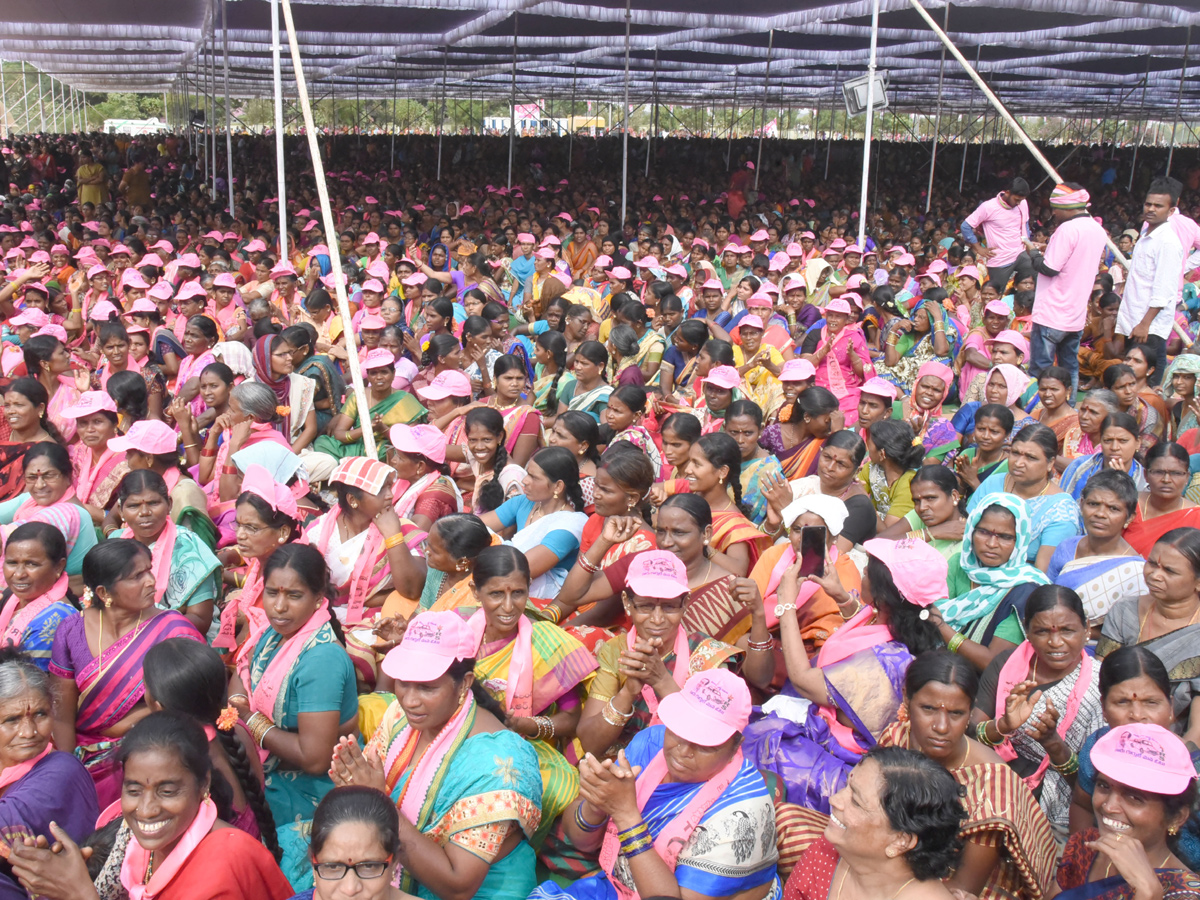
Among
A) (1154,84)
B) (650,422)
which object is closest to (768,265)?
(650,422)

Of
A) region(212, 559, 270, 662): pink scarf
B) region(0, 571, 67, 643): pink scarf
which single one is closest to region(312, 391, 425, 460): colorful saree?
region(212, 559, 270, 662): pink scarf

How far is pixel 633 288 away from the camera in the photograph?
9008mm

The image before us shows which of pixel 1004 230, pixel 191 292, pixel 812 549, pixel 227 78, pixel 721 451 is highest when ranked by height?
pixel 227 78

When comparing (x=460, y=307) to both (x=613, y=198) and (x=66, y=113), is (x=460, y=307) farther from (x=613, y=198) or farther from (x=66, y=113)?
(x=66, y=113)

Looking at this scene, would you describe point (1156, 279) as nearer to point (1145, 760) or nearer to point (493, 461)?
point (493, 461)

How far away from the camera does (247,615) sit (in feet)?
11.4

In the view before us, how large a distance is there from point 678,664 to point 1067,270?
5042 millimetres

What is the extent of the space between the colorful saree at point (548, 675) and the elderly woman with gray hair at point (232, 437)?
7.19 ft

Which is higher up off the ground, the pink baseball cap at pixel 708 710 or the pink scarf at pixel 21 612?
the pink baseball cap at pixel 708 710

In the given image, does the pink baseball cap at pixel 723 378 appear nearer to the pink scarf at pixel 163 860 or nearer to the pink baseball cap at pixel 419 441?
the pink baseball cap at pixel 419 441

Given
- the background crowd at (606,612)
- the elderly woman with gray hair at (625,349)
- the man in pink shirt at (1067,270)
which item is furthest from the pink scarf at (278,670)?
the man in pink shirt at (1067,270)

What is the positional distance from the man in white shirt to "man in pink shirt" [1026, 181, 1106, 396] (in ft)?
1.02

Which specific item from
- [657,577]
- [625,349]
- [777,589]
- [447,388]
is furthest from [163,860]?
[625,349]

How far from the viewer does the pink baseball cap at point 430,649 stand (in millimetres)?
2541
